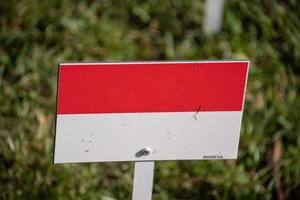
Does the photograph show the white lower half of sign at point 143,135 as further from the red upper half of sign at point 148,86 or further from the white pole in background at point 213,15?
the white pole in background at point 213,15

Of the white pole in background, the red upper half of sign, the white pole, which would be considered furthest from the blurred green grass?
the red upper half of sign

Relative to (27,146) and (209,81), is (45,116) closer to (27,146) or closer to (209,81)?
(27,146)

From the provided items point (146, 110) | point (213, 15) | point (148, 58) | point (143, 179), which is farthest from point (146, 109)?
point (213, 15)

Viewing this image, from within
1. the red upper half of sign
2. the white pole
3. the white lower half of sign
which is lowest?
the white pole

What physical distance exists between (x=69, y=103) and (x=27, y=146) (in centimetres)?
114

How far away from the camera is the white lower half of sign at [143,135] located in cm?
218

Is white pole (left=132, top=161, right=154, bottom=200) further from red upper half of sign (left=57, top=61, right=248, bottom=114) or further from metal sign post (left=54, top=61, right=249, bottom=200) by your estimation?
red upper half of sign (left=57, top=61, right=248, bottom=114)

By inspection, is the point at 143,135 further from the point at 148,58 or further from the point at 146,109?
the point at 148,58

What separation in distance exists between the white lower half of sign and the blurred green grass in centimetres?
79

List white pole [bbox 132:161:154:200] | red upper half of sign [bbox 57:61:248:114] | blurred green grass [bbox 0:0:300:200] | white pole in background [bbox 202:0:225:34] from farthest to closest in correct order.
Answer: white pole in background [bbox 202:0:225:34] → blurred green grass [bbox 0:0:300:200] → white pole [bbox 132:161:154:200] → red upper half of sign [bbox 57:61:248:114]

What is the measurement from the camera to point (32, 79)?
3738 mm

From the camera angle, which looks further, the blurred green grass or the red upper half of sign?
the blurred green grass

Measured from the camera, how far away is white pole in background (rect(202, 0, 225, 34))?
427cm

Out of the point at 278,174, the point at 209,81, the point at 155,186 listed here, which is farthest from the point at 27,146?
the point at 209,81
